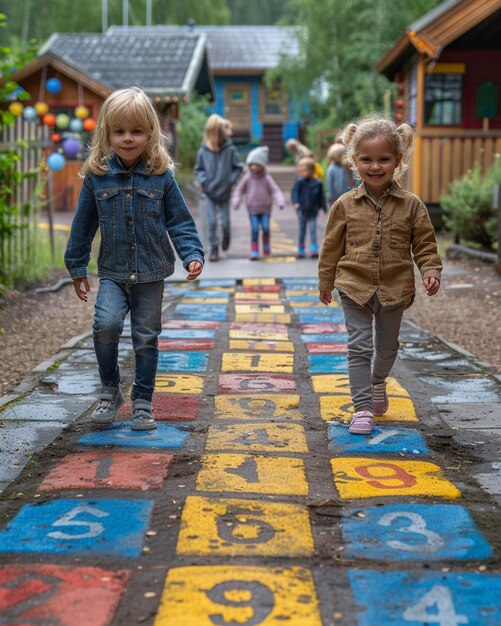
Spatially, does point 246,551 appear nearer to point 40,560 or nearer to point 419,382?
point 40,560

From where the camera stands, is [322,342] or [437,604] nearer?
[437,604]

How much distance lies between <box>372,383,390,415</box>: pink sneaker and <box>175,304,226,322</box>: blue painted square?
332 centimetres

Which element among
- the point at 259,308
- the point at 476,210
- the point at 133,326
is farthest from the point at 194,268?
the point at 476,210

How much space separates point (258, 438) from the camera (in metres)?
4.46

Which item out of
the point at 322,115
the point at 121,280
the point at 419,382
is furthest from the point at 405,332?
the point at 322,115

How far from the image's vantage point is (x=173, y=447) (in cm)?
428

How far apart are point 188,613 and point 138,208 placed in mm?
2413

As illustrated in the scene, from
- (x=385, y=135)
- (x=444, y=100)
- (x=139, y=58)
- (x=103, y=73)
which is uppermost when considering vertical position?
(x=139, y=58)

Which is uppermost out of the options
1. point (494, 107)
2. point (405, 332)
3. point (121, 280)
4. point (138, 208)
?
point (494, 107)

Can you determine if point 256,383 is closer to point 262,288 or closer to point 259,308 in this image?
point 259,308

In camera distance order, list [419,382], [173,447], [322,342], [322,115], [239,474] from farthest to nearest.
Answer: [322,115], [322,342], [419,382], [173,447], [239,474]

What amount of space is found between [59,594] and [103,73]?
22.8 metres

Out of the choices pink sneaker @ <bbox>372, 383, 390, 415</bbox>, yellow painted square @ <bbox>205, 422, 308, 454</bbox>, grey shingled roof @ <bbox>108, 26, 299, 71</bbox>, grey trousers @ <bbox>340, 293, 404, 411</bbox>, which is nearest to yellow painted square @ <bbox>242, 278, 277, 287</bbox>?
pink sneaker @ <bbox>372, 383, 390, 415</bbox>

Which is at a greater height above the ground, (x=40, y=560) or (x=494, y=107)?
(x=494, y=107)
